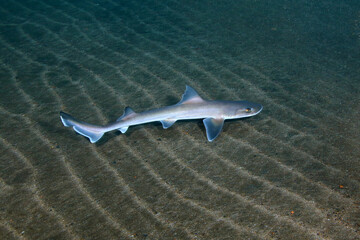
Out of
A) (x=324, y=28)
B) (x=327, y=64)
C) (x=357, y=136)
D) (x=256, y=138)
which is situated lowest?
(x=256, y=138)

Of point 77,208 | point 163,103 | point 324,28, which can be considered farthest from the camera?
point 324,28

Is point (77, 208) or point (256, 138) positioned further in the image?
point (256, 138)

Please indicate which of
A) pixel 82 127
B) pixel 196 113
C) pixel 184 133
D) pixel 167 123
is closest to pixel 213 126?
pixel 196 113

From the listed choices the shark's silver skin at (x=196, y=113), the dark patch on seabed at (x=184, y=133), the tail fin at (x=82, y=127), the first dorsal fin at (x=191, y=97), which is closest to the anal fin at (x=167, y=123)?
the shark's silver skin at (x=196, y=113)

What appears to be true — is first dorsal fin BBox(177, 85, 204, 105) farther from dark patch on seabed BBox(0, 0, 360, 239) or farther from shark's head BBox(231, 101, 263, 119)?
shark's head BBox(231, 101, 263, 119)

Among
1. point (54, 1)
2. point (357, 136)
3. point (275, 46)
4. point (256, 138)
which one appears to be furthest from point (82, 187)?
point (54, 1)

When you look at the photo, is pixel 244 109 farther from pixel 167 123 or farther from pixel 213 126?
pixel 167 123

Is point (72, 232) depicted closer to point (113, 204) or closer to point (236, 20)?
point (113, 204)

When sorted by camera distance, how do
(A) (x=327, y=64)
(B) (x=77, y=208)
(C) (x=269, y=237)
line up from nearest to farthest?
(C) (x=269, y=237) < (B) (x=77, y=208) < (A) (x=327, y=64)
